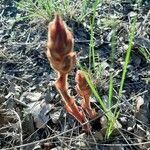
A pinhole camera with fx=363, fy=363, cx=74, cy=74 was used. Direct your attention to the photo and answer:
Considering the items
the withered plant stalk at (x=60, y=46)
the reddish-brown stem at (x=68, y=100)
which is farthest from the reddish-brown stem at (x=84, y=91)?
the withered plant stalk at (x=60, y=46)

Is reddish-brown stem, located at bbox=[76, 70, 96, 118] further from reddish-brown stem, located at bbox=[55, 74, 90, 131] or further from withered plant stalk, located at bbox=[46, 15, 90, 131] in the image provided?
withered plant stalk, located at bbox=[46, 15, 90, 131]

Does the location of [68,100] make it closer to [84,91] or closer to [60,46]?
[84,91]

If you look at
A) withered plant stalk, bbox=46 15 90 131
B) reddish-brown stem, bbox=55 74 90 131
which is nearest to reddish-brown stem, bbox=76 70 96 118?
reddish-brown stem, bbox=55 74 90 131

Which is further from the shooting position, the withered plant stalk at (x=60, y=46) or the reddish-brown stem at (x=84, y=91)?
the reddish-brown stem at (x=84, y=91)

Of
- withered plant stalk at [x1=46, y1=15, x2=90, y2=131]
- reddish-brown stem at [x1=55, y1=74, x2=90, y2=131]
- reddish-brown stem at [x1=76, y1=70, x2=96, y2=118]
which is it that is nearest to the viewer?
withered plant stalk at [x1=46, y1=15, x2=90, y2=131]

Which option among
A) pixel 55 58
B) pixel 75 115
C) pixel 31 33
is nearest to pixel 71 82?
pixel 75 115

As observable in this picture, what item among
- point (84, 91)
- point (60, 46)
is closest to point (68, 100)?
point (84, 91)

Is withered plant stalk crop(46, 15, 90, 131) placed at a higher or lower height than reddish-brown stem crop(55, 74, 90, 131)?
higher

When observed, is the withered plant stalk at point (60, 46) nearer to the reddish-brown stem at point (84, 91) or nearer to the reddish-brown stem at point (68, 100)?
the reddish-brown stem at point (68, 100)

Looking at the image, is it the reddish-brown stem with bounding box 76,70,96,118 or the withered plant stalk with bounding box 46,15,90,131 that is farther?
the reddish-brown stem with bounding box 76,70,96,118

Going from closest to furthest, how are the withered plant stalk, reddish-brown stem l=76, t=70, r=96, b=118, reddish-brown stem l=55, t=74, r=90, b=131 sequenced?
the withered plant stalk, reddish-brown stem l=55, t=74, r=90, b=131, reddish-brown stem l=76, t=70, r=96, b=118

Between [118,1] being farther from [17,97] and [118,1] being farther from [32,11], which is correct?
→ [17,97]
